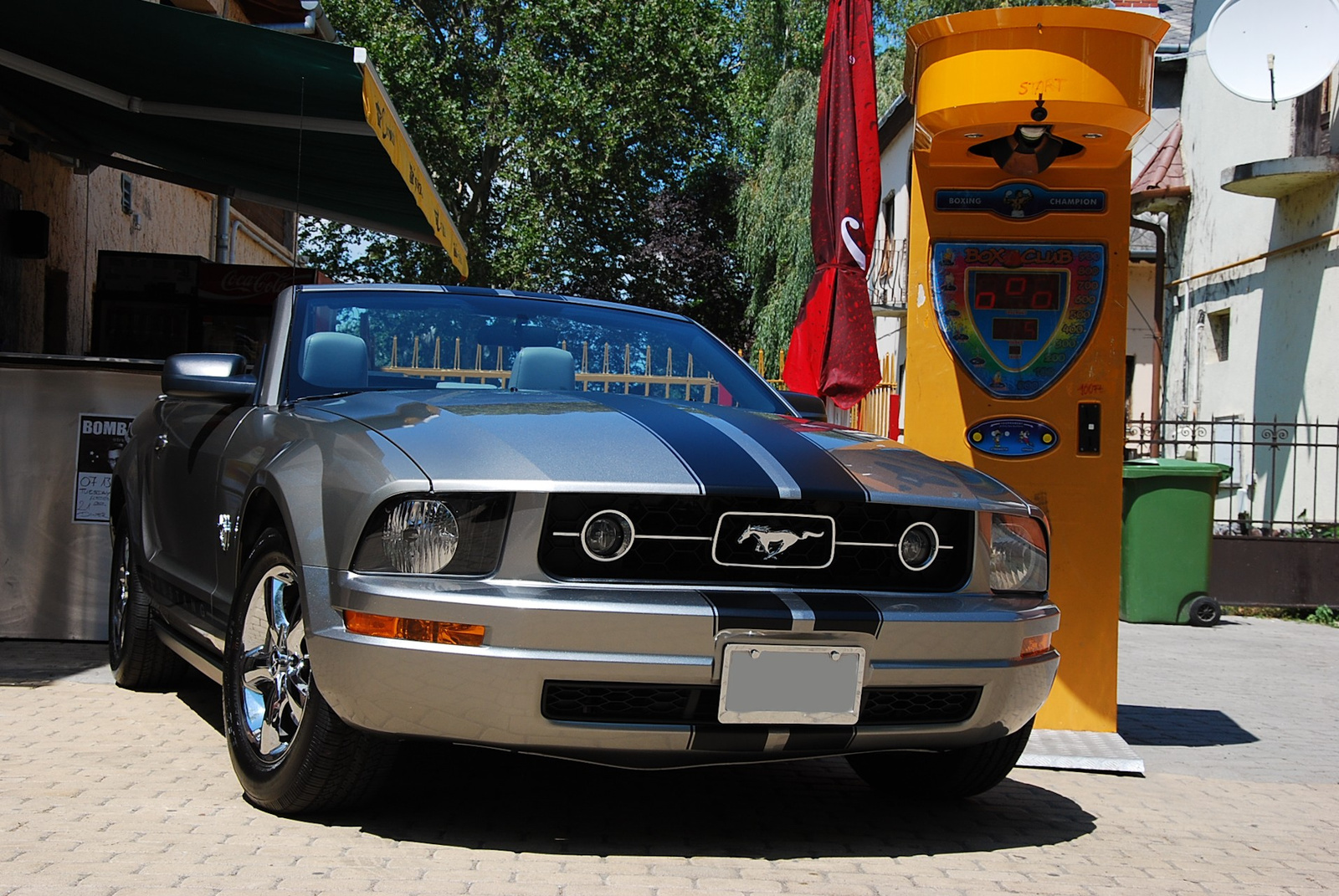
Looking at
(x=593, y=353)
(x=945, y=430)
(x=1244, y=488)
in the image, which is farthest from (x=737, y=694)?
(x=1244, y=488)

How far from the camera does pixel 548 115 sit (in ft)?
110

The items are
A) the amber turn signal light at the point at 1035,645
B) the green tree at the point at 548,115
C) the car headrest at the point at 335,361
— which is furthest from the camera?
the green tree at the point at 548,115

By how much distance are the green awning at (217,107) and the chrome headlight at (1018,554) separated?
12.9ft

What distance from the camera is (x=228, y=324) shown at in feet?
35.8

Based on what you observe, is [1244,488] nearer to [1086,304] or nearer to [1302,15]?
[1302,15]

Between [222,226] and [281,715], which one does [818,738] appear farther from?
[222,226]

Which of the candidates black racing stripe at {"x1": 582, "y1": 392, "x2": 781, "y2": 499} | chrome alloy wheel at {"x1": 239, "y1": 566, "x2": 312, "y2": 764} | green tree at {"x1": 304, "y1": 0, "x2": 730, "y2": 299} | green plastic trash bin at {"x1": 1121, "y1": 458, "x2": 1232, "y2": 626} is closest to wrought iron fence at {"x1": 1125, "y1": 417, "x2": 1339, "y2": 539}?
green plastic trash bin at {"x1": 1121, "y1": 458, "x2": 1232, "y2": 626}

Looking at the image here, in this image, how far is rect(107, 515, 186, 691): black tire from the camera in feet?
17.5

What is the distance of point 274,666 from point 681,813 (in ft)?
3.89

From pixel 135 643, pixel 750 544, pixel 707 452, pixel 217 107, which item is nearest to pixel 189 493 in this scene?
pixel 135 643

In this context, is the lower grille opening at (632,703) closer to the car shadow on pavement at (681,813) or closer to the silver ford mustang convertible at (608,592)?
the silver ford mustang convertible at (608,592)

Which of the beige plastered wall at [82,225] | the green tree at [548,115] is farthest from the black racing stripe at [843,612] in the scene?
the green tree at [548,115]

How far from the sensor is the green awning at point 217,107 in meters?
7.43

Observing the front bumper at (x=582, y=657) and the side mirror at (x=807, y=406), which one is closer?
the front bumper at (x=582, y=657)
